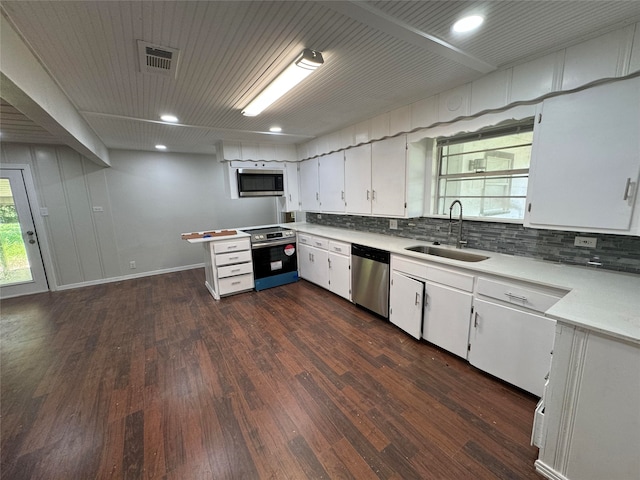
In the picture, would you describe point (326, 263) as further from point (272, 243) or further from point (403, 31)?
point (403, 31)

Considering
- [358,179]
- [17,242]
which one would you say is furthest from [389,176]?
[17,242]

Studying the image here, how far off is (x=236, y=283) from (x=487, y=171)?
11.6 feet

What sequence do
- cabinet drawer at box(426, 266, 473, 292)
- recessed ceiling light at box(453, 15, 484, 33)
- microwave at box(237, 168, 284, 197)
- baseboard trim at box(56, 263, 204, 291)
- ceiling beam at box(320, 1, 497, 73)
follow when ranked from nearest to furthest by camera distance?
ceiling beam at box(320, 1, 497, 73) < recessed ceiling light at box(453, 15, 484, 33) < cabinet drawer at box(426, 266, 473, 292) < microwave at box(237, 168, 284, 197) < baseboard trim at box(56, 263, 204, 291)

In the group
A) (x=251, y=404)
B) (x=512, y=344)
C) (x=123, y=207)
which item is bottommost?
(x=251, y=404)

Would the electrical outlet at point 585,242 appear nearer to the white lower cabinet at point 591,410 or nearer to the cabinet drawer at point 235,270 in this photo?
the white lower cabinet at point 591,410

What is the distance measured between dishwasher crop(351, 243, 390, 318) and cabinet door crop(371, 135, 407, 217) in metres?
0.58

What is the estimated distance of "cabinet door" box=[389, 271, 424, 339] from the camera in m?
2.43

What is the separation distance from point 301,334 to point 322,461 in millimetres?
1350

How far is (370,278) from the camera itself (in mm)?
2982

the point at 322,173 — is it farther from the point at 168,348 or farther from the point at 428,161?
the point at 168,348

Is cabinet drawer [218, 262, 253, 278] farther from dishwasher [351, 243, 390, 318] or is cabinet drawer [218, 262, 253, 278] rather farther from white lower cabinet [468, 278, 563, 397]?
white lower cabinet [468, 278, 563, 397]

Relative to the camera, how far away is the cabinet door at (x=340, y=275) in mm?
3354

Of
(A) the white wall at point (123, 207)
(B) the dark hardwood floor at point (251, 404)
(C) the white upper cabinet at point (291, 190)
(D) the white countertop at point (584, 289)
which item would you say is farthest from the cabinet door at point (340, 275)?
(A) the white wall at point (123, 207)

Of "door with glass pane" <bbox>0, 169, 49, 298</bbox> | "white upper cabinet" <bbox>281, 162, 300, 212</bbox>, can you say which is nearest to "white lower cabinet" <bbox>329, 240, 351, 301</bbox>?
"white upper cabinet" <bbox>281, 162, 300, 212</bbox>
